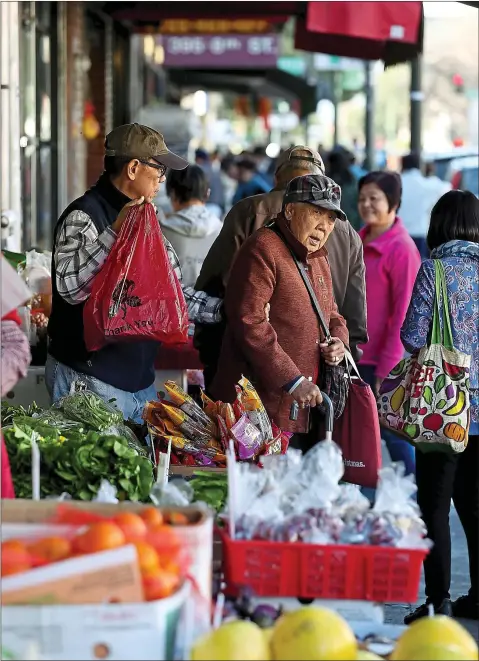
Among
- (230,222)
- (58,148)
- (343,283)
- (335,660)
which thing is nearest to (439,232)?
(343,283)

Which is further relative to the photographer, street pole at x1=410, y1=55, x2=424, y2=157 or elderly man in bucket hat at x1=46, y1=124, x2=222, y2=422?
street pole at x1=410, y1=55, x2=424, y2=157

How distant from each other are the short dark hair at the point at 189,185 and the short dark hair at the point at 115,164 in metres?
2.55

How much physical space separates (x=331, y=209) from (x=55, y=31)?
7.87 m

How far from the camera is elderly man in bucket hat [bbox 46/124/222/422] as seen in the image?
15.2 feet

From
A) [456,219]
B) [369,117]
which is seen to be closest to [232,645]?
[456,219]

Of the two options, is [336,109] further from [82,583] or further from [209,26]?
[82,583]

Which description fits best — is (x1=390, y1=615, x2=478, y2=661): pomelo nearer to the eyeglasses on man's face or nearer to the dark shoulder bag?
the dark shoulder bag

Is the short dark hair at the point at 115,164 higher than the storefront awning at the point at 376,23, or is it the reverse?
the storefront awning at the point at 376,23

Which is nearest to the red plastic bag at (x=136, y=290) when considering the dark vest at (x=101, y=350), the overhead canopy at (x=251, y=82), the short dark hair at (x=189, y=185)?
the dark vest at (x=101, y=350)

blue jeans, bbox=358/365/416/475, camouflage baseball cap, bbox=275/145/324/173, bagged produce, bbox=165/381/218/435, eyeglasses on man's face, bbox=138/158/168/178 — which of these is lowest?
blue jeans, bbox=358/365/416/475

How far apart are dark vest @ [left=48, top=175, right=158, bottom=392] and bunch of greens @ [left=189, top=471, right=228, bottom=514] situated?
0.97 m

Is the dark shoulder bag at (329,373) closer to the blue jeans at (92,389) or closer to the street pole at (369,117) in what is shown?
the blue jeans at (92,389)

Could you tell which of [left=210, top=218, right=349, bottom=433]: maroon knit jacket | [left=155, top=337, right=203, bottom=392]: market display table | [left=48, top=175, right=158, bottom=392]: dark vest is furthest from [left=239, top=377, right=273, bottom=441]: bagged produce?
[left=155, top=337, right=203, bottom=392]: market display table

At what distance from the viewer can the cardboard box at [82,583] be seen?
2.60 meters
